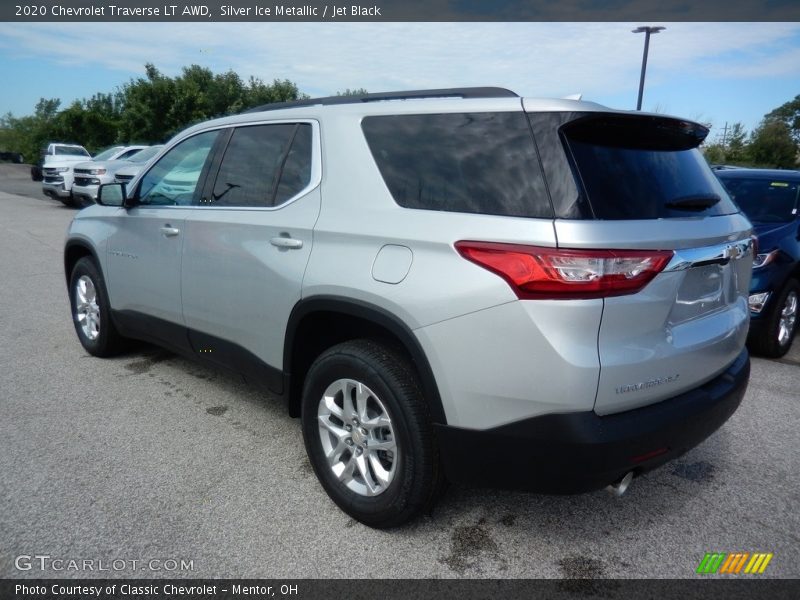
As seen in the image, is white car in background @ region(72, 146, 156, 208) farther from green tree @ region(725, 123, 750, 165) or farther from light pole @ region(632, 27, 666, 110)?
green tree @ region(725, 123, 750, 165)

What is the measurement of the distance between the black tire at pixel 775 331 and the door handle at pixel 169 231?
465 cm

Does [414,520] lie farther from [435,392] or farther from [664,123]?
[664,123]

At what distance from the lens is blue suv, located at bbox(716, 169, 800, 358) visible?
16.6 feet

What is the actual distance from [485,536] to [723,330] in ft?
4.40

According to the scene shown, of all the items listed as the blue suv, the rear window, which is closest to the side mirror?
the rear window

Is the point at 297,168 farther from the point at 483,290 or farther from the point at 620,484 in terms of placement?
the point at 620,484

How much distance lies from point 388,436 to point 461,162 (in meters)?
1.17

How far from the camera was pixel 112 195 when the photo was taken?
4.28 meters

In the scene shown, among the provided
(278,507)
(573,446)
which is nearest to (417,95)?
(573,446)

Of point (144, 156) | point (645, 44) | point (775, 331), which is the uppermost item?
point (645, 44)

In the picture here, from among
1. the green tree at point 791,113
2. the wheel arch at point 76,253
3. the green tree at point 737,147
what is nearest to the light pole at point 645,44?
the green tree at point 737,147

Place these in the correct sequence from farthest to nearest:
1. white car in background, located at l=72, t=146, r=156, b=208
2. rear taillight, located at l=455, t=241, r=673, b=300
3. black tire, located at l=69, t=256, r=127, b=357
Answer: white car in background, located at l=72, t=146, r=156, b=208
black tire, located at l=69, t=256, r=127, b=357
rear taillight, located at l=455, t=241, r=673, b=300

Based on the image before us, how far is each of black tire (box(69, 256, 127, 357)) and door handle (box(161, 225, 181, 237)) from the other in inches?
43.9

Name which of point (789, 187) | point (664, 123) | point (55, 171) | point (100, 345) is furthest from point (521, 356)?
point (55, 171)
